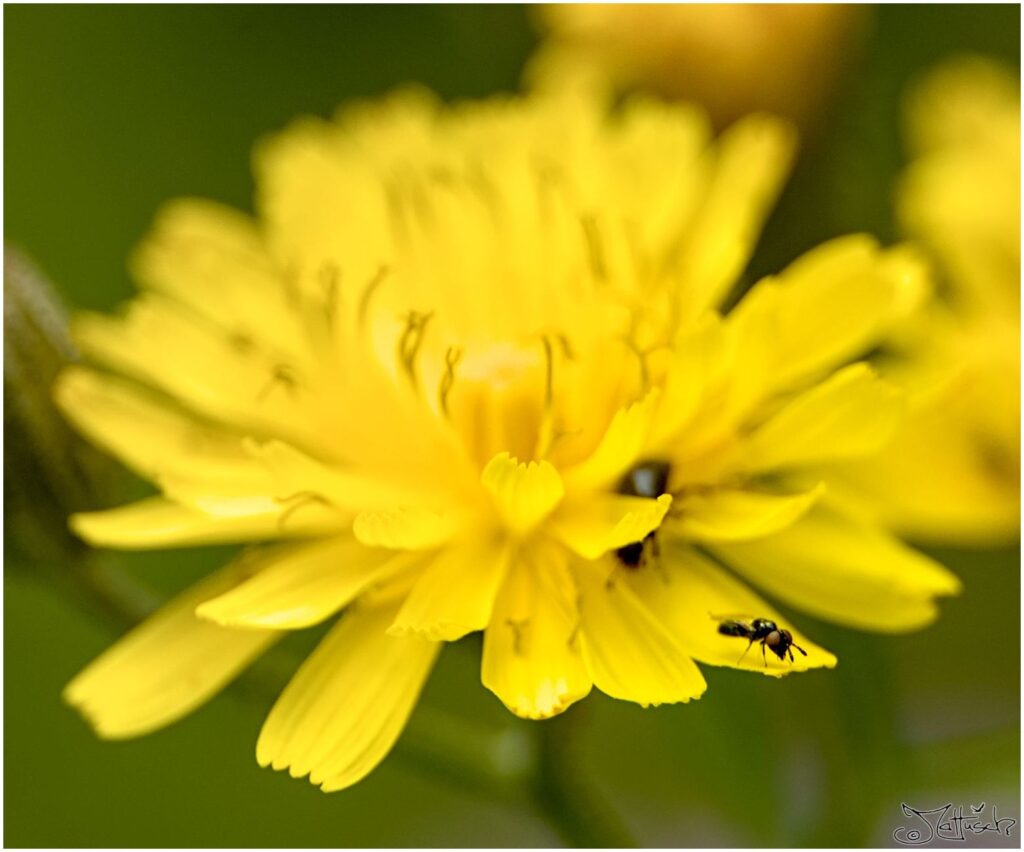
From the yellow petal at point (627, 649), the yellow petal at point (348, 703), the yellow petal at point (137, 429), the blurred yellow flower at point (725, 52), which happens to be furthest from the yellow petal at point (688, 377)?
the blurred yellow flower at point (725, 52)

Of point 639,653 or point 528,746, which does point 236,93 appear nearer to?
point 528,746

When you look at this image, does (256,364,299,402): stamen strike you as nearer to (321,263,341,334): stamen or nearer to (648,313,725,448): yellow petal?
(321,263,341,334): stamen

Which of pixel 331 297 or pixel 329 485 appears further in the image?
pixel 331 297

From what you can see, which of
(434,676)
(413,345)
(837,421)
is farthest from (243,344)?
(434,676)

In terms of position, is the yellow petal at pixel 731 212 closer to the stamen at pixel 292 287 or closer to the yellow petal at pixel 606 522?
the yellow petal at pixel 606 522

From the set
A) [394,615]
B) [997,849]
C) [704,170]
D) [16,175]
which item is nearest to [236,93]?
[16,175]
